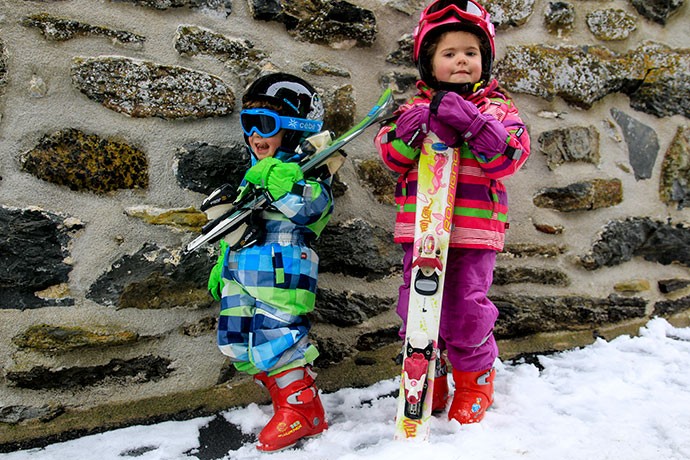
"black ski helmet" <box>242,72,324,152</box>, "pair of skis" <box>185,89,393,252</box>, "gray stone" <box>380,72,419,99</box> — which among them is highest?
"gray stone" <box>380,72,419,99</box>

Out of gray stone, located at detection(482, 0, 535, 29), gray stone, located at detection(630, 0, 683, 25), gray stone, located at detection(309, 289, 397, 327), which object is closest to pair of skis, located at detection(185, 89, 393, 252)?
gray stone, located at detection(309, 289, 397, 327)

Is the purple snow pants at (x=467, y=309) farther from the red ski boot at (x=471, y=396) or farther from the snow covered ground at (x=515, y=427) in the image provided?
the snow covered ground at (x=515, y=427)

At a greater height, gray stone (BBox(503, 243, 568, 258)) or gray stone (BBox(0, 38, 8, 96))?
gray stone (BBox(0, 38, 8, 96))

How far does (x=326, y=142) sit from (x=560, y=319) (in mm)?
1312

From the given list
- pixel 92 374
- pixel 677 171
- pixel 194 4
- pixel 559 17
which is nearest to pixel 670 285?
pixel 677 171

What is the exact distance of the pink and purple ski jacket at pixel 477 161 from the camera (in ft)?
5.37

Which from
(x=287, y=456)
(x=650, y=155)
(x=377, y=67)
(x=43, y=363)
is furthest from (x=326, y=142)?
(x=650, y=155)

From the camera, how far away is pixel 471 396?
1.84 meters

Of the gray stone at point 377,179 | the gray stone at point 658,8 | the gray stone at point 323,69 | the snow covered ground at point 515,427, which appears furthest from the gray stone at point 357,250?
the gray stone at point 658,8

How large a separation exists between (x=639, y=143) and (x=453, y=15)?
1.27 meters

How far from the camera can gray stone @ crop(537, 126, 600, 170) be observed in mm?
2377

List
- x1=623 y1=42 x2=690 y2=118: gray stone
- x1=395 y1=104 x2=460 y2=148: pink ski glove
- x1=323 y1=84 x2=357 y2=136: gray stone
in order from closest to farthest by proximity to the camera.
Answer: x1=395 y1=104 x2=460 y2=148: pink ski glove
x1=323 y1=84 x2=357 y2=136: gray stone
x1=623 y1=42 x2=690 y2=118: gray stone

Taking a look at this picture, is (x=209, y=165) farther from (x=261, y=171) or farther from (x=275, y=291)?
(x=275, y=291)

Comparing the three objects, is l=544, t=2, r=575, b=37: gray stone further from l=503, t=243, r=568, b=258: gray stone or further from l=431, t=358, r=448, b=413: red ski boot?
l=431, t=358, r=448, b=413: red ski boot
